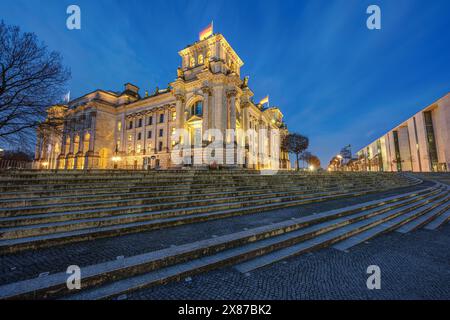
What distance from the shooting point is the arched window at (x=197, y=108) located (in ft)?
115

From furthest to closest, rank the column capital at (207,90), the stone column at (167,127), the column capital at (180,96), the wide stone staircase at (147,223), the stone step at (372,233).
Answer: the stone column at (167,127) → the column capital at (180,96) → the column capital at (207,90) → the stone step at (372,233) → the wide stone staircase at (147,223)

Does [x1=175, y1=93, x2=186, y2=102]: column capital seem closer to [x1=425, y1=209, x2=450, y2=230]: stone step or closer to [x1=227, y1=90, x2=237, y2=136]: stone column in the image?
[x1=227, y1=90, x2=237, y2=136]: stone column

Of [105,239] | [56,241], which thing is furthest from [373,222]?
[56,241]

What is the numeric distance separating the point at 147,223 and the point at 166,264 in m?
2.33

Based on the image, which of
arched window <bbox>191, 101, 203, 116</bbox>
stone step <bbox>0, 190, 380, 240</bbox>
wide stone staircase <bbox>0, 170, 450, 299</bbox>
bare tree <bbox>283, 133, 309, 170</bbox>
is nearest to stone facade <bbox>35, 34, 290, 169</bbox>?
arched window <bbox>191, 101, 203, 116</bbox>

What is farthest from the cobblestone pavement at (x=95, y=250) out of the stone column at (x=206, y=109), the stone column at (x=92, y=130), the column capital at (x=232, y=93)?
the stone column at (x=92, y=130)

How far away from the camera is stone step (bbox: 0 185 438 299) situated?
247 centimetres

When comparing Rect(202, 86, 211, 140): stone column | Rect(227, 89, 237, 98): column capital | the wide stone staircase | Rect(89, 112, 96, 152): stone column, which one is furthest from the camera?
Rect(89, 112, 96, 152): stone column

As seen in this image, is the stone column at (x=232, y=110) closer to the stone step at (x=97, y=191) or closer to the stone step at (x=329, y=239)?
the stone step at (x=97, y=191)

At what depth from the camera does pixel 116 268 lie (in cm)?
292

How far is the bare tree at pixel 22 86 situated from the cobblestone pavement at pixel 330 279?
1578 cm

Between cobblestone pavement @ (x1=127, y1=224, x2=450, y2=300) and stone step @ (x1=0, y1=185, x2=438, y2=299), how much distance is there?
212 mm

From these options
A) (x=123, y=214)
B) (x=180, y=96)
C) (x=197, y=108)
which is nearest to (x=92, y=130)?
(x=180, y=96)
